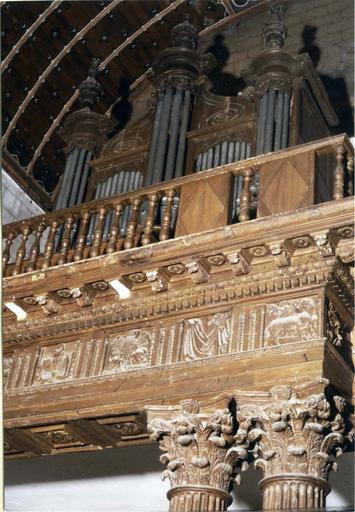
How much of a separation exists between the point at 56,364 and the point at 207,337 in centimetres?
156

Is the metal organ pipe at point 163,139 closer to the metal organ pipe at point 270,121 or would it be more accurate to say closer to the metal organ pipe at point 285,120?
the metal organ pipe at point 270,121

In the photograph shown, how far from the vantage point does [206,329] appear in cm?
757

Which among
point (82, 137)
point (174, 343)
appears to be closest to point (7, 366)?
point (174, 343)

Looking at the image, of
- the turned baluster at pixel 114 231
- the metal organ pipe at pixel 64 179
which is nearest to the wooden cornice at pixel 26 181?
the metal organ pipe at pixel 64 179

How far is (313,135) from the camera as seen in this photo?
1011 centimetres

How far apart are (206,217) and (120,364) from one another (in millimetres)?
1503

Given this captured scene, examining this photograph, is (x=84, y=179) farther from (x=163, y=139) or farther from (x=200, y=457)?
(x=200, y=457)

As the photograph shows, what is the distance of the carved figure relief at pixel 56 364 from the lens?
8.05m

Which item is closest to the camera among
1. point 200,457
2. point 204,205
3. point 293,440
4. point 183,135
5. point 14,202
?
point 293,440

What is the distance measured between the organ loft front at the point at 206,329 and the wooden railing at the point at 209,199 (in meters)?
0.02

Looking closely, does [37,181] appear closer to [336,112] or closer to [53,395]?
[336,112]

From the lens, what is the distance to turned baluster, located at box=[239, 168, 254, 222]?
7.45 metres

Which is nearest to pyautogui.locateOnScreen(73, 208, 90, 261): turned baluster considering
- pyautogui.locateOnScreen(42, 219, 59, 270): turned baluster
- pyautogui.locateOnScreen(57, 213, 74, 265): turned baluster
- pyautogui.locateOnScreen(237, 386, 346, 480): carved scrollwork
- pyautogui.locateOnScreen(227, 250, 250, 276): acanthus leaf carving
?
pyautogui.locateOnScreen(57, 213, 74, 265): turned baluster

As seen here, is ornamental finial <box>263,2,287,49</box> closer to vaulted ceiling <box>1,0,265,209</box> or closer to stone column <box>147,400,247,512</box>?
vaulted ceiling <box>1,0,265,209</box>
